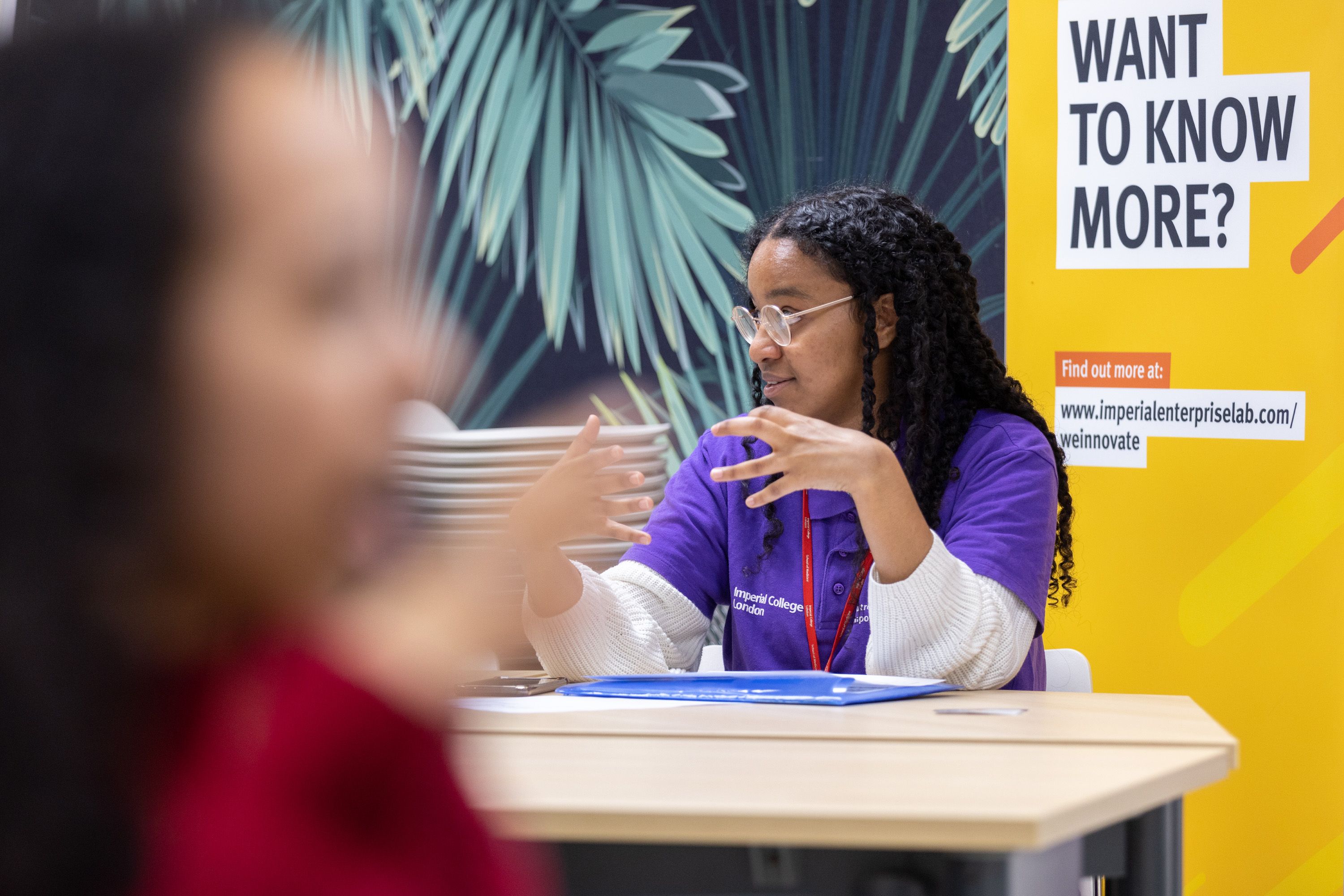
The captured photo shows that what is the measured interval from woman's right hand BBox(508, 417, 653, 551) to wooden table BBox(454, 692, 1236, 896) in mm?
198

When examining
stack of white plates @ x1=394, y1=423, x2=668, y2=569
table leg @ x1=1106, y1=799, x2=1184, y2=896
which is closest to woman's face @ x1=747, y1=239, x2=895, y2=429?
table leg @ x1=1106, y1=799, x2=1184, y2=896

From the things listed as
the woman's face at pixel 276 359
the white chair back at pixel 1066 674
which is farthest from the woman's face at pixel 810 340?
the woman's face at pixel 276 359

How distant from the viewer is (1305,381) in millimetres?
2934

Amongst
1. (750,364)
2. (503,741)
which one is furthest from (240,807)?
(750,364)

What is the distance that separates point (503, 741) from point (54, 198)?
1.11 meters

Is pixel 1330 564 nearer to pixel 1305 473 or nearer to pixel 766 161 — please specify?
pixel 1305 473

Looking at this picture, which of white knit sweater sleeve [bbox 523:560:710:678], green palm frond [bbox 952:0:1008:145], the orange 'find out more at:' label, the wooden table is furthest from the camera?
green palm frond [bbox 952:0:1008:145]

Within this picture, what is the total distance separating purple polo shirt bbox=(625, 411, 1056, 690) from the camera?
205 centimetres

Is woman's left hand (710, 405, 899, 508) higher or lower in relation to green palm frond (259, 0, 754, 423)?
lower

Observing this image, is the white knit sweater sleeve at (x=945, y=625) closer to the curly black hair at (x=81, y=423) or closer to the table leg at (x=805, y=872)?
the table leg at (x=805, y=872)

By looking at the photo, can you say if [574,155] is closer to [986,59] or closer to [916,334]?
[986,59]

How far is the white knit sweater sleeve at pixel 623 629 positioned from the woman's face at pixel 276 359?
1.49 meters

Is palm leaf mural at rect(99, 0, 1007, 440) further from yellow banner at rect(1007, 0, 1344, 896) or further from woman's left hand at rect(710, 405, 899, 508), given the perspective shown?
woman's left hand at rect(710, 405, 899, 508)

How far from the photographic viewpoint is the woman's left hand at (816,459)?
1.84 meters
